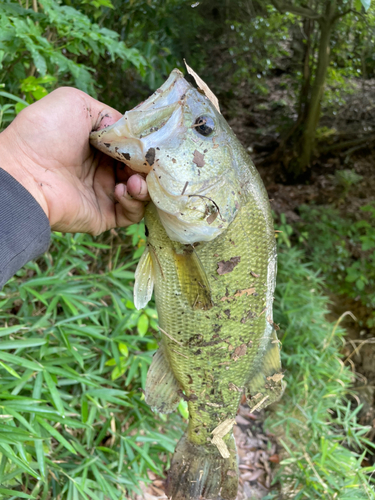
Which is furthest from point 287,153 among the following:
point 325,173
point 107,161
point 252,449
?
point 107,161

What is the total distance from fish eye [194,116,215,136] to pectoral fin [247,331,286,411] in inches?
36.4

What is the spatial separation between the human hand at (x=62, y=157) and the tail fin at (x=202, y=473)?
3.86 ft

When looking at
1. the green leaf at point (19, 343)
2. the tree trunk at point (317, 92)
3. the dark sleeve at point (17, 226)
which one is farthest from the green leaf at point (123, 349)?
the tree trunk at point (317, 92)

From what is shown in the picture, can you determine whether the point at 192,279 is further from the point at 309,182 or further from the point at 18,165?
the point at 309,182

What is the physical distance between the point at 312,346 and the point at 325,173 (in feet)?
13.9

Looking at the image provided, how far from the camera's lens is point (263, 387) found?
165cm

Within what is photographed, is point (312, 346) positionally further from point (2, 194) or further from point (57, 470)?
point (2, 194)

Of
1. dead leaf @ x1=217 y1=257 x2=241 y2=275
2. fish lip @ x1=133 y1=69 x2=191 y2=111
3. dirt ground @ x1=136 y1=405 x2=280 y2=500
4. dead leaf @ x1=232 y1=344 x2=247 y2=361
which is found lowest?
dirt ground @ x1=136 y1=405 x2=280 y2=500

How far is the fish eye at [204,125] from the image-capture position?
1306 mm

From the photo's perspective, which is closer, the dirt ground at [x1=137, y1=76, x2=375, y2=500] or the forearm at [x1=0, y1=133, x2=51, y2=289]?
the forearm at [x1=0, y1=133, x2=51, y2=289]

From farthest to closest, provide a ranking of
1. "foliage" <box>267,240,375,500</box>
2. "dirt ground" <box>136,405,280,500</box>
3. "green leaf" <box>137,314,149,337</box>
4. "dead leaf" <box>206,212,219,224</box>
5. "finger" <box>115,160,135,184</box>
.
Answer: "dirt ground" <box>136,405,280,500</box> < "foliage" <box>267,240,375,500</box> < "green leaf" <box>137,314,149,337</box> < "finger" <box>115,160,135,184</box> < "dead leaf" <box>206,212,219,224</box>

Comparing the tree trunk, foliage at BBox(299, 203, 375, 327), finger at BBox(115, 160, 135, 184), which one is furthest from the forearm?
the tree trunk

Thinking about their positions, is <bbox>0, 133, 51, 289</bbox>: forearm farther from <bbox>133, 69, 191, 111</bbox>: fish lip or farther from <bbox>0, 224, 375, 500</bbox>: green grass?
<bbox>0, 224, 375, 500</bbox>: green grass

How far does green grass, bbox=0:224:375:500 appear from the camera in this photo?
5.98 feet
